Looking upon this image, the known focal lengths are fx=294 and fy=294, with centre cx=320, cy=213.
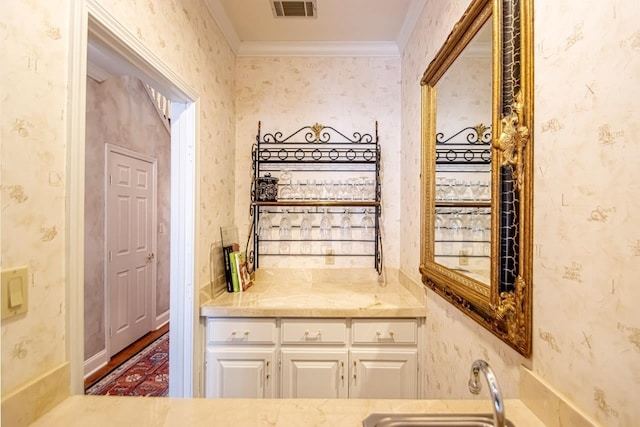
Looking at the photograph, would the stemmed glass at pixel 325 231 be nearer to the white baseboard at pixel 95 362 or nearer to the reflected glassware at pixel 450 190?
the reflected glassware at pixel 450 190

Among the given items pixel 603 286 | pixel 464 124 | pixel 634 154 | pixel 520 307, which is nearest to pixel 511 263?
pixel 520 307

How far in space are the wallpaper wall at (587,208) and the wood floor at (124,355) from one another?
9.98ft

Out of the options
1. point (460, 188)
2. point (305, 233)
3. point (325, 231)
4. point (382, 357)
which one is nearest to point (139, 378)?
point (305, 233)

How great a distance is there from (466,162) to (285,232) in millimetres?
1472

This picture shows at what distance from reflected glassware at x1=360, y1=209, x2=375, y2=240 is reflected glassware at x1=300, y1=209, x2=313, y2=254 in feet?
1.37

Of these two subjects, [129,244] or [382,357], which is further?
[129,244]

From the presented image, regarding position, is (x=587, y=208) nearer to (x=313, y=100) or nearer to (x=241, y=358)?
(x=241, y=358)

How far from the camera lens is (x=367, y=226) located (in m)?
2.34

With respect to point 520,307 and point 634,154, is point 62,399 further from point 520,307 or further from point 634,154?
point 634,154

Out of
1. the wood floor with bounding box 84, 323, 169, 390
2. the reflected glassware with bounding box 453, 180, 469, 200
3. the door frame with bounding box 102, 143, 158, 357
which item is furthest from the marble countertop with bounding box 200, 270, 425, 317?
the door frame with bounding box 102, 143, 158, 357

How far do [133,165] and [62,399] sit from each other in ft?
9.51

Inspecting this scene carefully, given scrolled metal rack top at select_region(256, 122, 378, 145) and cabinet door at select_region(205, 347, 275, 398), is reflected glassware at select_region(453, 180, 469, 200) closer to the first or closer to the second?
scrolled metal rack top at select_region(256, 122, 378, 145)

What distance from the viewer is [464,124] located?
1294 millimetres

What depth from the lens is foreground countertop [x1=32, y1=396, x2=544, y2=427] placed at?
0.79 metres
